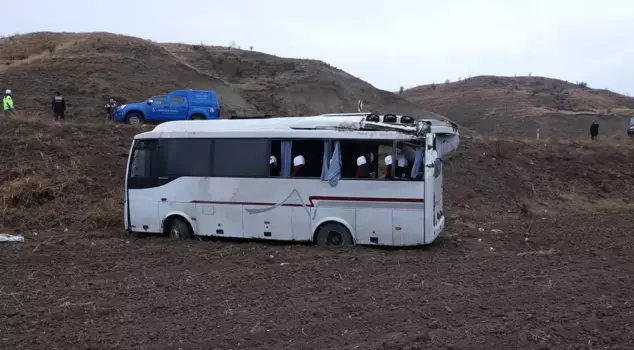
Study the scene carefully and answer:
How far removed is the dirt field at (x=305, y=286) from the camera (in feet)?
21.0

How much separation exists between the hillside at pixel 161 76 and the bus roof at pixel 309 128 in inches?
799

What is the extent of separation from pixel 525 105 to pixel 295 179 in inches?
2186

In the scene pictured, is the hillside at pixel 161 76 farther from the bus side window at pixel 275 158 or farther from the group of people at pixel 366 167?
the group of people at pixel 366 167

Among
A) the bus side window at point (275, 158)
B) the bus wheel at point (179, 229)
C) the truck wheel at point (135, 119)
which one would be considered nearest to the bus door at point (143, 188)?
the bus wheel at point (179, 229)

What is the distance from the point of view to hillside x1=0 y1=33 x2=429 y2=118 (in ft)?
116

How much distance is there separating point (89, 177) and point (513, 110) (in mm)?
49155

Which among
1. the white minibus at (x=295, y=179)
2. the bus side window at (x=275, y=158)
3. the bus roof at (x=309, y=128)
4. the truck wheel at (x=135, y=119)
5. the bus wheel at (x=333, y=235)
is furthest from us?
the truck wheel at (x=135, y=119)

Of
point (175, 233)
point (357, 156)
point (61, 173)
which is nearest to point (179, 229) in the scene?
point (175, 233)

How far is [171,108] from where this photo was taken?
28031mm

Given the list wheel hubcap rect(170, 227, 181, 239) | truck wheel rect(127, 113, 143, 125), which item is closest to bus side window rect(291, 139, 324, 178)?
wheel hubcap rect(170, 227, 181, 239)

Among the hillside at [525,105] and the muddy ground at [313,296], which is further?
the hillside at [525,105]

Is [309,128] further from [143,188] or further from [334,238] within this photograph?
[143,188]

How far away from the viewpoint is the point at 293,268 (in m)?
9.79

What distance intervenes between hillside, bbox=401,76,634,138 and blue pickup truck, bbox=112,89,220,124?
2449 cm
